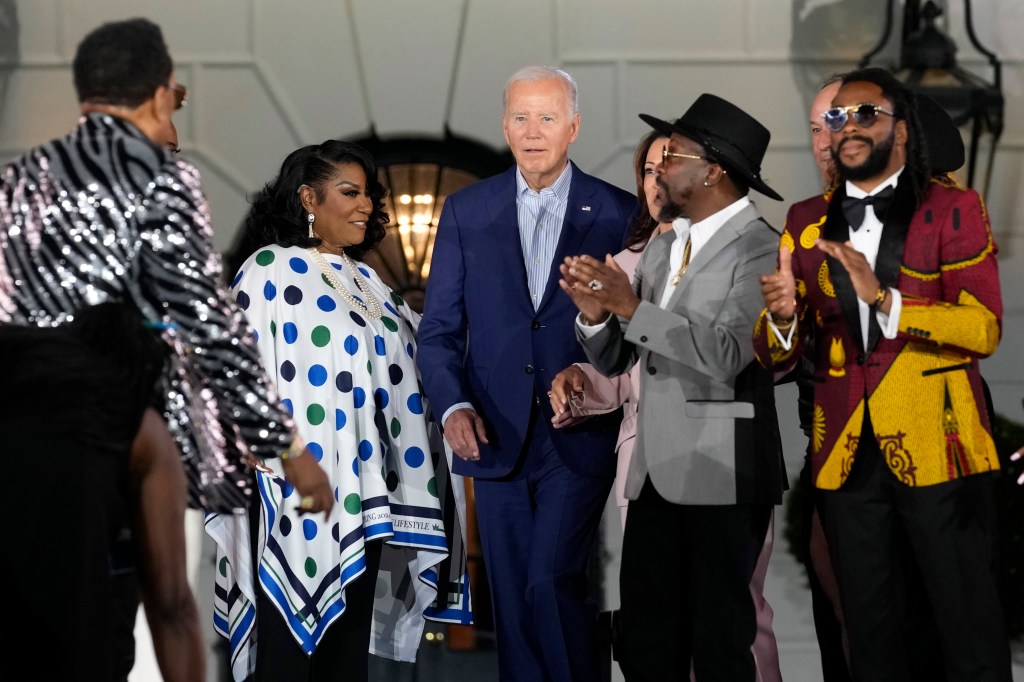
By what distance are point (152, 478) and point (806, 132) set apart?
4.24 meters

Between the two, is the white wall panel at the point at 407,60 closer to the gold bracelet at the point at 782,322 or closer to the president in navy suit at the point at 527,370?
the president in navy suit at the point at 527,370

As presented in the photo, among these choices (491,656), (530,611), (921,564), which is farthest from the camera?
(491,656)

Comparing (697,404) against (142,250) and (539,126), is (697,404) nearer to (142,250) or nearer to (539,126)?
(539,126)

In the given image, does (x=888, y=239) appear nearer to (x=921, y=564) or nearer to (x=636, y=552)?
(x=921, y=564)

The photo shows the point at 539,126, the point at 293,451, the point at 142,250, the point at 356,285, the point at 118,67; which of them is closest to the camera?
the point at 142,250

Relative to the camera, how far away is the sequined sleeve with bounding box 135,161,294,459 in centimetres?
303

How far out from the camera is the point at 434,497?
4.73m

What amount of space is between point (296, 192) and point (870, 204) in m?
1.98

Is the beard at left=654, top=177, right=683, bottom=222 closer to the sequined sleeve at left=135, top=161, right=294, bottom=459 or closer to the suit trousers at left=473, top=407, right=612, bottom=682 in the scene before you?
the suit trousers at left=473, top=407, right=612, bottom=682

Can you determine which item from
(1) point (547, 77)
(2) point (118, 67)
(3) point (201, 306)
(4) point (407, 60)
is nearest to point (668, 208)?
(1) point (547, 77)

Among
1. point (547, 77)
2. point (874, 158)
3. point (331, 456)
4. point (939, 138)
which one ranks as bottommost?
point (331, 456)

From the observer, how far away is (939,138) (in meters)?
4.41

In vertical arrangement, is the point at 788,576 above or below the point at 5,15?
below

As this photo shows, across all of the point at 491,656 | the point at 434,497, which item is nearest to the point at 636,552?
the point at 434,497
